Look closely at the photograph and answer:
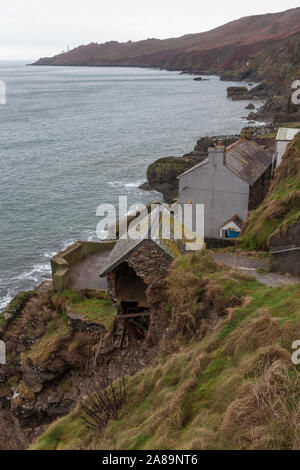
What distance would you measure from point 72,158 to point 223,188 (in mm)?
42568

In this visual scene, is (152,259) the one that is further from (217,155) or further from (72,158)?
(72,158)

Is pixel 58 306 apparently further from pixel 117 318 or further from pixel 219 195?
pixel 219 195

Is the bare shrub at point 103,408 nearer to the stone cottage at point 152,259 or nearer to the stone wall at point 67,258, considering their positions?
the stone cottage at point 152,259

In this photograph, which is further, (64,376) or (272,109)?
(272,109)

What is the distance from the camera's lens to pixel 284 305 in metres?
10.1

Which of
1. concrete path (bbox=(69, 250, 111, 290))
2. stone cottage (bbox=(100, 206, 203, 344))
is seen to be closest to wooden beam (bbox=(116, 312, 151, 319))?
stone cottage (bbox=(100, 206, 203, 344))

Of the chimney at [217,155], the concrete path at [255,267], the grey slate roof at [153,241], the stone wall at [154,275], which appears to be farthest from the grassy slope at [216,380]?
the chimney at [217,155]

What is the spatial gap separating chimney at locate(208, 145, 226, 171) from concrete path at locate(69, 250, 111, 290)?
27.3 ft

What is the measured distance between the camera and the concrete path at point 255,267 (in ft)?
46.9

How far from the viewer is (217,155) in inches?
945

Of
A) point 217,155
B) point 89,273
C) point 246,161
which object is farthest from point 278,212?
point 89,273

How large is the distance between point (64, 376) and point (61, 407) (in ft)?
3.96
